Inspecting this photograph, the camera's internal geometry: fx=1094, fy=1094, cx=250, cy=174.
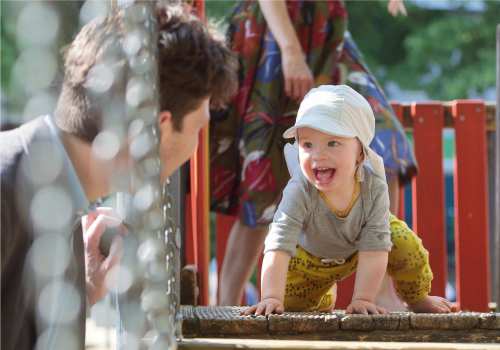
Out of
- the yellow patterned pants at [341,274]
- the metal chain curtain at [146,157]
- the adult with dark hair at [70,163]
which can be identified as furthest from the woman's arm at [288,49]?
the metal chain curtain at [146,157]

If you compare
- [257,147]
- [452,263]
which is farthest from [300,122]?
[452,263]

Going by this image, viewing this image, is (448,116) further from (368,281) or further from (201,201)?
(368,281)

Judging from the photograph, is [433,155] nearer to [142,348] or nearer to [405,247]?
[405,247]

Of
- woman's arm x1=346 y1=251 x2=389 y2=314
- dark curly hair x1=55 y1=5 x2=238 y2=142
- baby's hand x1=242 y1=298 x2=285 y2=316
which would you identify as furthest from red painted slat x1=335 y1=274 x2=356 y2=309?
dark curly hair x1=55 y1=5 x2=238 y2=142

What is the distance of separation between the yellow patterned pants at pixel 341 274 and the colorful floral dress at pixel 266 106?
1.82 ft

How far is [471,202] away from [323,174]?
1.94 metres

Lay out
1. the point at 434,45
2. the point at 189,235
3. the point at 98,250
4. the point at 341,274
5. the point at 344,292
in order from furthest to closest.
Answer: the point at 434,45 → the point at 189,235 → the point at 344,292 → the point at 341,274 → the point at 98,250

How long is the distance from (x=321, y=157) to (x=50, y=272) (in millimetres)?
524

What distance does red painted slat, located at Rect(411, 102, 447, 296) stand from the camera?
3564 millimetres


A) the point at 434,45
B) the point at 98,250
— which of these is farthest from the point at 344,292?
the point at 434,45

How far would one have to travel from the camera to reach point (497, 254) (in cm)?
344

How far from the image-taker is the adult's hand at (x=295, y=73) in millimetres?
2701

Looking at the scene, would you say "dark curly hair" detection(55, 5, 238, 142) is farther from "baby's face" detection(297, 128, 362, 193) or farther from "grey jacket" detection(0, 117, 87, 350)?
"baby's face" detection(297, 128, 362, 193)

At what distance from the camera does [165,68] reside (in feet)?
4.83
